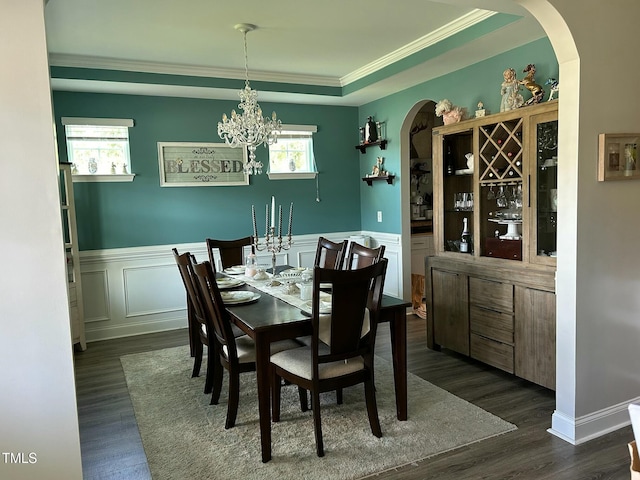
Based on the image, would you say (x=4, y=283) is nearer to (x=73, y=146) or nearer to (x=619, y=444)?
(x=619, y=444)

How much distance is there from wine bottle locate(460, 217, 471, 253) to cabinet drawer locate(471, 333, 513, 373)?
67 centimetres

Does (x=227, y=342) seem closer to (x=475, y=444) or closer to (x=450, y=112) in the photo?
(x=475, y=444)

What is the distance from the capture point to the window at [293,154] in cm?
545

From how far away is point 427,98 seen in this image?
15.3 feet

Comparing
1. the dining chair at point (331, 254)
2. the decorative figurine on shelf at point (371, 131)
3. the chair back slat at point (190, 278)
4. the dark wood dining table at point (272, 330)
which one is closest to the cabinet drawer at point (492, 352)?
the dark wood dining table at point (272, 330)

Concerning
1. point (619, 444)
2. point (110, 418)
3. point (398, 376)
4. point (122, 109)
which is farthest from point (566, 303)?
point (122, 109)

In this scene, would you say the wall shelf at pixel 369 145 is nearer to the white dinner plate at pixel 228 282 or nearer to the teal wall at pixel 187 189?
the teal wall at pixel 187 189

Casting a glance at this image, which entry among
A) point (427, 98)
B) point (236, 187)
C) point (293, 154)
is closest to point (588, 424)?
point (427, 98)

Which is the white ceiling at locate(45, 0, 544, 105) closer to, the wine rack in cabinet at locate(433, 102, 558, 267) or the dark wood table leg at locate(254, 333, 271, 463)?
the wine rack in cabinet at locate(433, 102, 558, 267)

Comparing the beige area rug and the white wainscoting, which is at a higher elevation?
the white wainscoting

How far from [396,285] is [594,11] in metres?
3.37

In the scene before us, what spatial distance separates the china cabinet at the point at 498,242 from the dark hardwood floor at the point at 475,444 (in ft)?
0.51

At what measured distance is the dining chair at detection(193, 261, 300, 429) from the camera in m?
2.66

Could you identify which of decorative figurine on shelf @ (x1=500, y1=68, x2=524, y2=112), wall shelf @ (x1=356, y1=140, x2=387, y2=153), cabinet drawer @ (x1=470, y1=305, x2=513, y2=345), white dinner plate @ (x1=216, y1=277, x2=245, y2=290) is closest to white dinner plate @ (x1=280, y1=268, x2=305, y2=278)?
white dinner plate @ (x1=216, y1=277, x2=245, y2=290)
